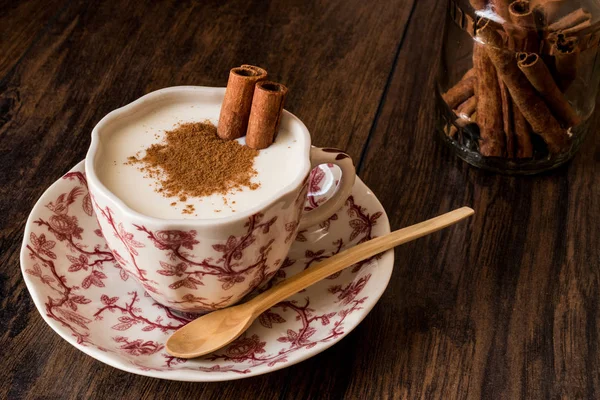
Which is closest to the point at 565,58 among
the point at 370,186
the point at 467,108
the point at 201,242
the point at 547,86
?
the point at 547,86

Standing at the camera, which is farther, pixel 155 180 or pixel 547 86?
pixel 547 86

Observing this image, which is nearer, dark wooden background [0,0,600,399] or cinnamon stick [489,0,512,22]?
dark wooden background [0,0,600,399]

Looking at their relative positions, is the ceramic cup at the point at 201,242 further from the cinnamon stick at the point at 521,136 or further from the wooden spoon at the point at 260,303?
the cinnamon stick at the point at 521,136

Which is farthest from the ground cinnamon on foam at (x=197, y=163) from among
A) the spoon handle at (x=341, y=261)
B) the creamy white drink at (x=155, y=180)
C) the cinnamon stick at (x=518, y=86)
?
the cinnamon stick at (x=518, y=86)

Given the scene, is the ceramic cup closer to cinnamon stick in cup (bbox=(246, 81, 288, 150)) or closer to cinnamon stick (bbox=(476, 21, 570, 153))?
cinnamon stick in cup (bbox=(246, 81, 288, 150))

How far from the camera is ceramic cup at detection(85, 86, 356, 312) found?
0.70m

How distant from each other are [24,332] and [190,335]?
0.18 m

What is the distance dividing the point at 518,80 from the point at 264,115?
0.35 m

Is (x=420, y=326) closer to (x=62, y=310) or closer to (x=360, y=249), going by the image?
→ (x=360, y=249)

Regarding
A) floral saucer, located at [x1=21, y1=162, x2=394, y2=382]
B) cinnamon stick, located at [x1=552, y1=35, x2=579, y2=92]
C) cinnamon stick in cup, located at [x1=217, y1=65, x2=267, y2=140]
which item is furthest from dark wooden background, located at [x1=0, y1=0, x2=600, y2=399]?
cinnamon stick in cup, located at [x1=217, y1=65, x2=267, y2=140]

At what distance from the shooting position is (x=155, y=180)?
0.76 m

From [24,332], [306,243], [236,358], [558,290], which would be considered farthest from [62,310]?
[558,290]

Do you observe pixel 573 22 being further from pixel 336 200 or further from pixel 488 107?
pixel 336 200

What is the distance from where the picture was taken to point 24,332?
810mm
